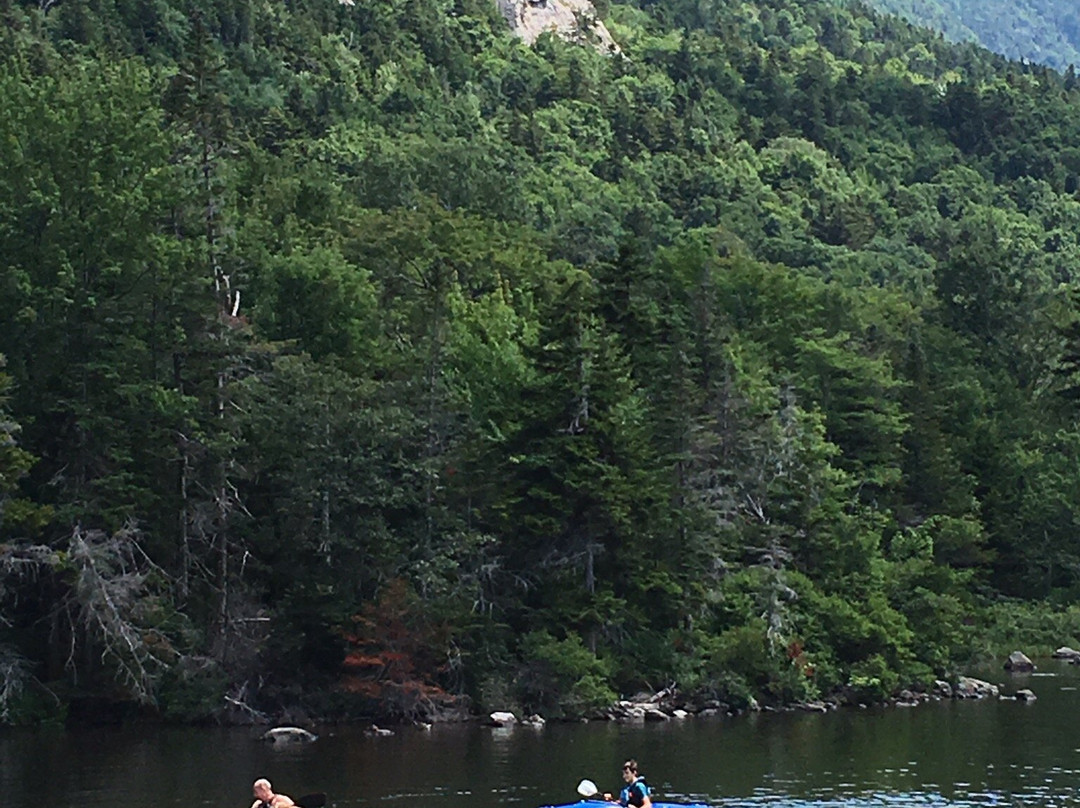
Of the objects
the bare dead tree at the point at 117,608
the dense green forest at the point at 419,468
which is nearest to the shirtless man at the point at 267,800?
the bare dead tree at the point at 117,608

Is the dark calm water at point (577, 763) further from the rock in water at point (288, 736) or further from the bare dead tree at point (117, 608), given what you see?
the bare dead tree at point (117, 608)

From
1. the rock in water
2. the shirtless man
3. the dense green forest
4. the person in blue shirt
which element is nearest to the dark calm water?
the rock in water

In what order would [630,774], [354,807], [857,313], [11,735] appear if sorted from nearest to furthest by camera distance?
[630,774]
[354,807]
[11,735]
[857,313]

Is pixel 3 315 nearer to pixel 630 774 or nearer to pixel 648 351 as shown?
pixel 648 351

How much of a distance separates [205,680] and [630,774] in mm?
23602

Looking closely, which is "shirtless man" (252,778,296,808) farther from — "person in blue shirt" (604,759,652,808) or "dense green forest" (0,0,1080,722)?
"dense green forest" (0,0,1080,722)

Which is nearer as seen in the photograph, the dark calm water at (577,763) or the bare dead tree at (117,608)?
the dark calm water at (577,763)

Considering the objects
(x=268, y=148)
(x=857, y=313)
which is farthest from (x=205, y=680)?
(x=268, y=148)

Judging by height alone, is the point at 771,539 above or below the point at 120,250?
below

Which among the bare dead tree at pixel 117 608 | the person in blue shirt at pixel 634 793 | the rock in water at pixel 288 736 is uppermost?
the bare dead tree at pixel 117 608

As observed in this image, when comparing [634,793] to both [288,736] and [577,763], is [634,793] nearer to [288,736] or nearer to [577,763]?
[577,763]

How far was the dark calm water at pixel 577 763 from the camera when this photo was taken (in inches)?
1854

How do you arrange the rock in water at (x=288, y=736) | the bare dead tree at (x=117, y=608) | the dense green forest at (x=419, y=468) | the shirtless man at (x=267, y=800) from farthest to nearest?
the dense green forest at (x=419, y=468), the bare dead tree at (x=117, y=608), the rock in water at (x=288, y=736), the shirtless man at (x=267, y=800)

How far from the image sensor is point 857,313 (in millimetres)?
106250
